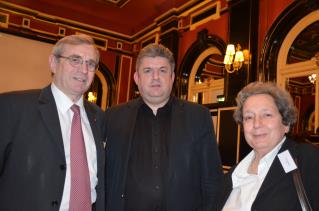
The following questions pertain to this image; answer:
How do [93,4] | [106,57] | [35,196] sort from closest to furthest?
[35,196], [93,4], [106,57]

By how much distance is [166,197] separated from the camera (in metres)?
1.78

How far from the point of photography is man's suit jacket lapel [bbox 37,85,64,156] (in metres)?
1.50

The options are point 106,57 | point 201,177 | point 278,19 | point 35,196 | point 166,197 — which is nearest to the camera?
point 35,196

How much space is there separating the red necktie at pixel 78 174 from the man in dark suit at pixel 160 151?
31 centimetres

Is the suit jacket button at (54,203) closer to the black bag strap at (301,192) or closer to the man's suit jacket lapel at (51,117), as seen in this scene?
the man's suit jacket lapel at (51,117)

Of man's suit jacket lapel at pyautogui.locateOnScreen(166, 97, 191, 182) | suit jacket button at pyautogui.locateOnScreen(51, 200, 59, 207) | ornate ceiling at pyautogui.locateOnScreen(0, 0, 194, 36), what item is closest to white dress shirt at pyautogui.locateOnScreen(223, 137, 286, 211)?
man's suit jacket lapel at pyautogui.locateOnScreen(166, 97, 191, 182)

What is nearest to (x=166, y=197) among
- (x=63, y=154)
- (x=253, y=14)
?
(x=63, y=154)

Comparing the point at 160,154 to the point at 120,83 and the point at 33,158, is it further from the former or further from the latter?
the point at 120,83

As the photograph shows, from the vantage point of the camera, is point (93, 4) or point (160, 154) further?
point (93, 4)

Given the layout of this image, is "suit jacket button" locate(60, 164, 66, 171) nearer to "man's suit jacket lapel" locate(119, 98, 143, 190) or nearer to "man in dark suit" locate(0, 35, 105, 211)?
"man in dark suit" locate(0, 35, 105, 211)

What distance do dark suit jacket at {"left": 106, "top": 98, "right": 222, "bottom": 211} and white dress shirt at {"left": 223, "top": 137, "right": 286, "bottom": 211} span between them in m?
0.15

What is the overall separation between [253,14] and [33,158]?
191 inches

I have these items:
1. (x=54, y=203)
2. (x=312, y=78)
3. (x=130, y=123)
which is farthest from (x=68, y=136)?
(x=312, y=78)

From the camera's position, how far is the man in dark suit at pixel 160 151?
1806 mm
